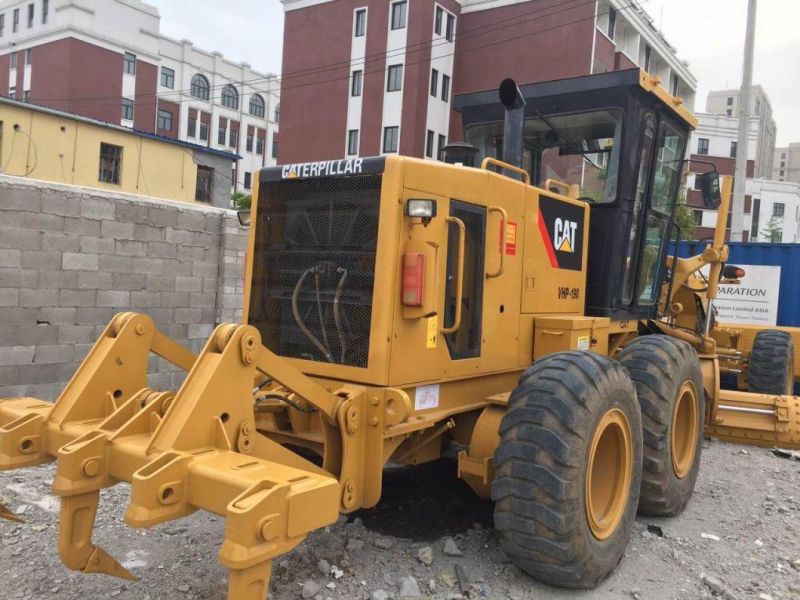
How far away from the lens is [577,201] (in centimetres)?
477

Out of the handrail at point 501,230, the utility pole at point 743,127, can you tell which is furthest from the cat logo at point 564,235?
the utility pole at point 743,127

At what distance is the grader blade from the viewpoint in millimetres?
2361

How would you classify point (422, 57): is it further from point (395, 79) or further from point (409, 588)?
point (409, 588)

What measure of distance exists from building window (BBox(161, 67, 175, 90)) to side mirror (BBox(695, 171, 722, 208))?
54.1 metres

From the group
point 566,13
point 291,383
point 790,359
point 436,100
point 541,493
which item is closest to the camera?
point 291,383

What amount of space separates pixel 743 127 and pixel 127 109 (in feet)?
149

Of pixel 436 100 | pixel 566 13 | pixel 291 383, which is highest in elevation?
pixel 566 13

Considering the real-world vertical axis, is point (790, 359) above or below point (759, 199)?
below

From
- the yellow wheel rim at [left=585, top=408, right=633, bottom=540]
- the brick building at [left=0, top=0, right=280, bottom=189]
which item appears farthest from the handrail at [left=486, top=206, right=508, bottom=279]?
the brick building at [left=0, top=0, right=280, bottom=189]

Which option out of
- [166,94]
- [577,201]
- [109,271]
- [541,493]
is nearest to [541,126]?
[577,201]

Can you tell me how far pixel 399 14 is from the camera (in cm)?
3291

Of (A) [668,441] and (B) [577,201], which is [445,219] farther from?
(A) [668,441]

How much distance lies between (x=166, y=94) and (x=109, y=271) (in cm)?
5106

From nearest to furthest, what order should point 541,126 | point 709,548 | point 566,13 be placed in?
point 709,548 → point 541,126 → point 566,13
